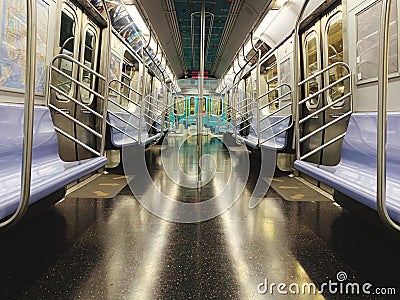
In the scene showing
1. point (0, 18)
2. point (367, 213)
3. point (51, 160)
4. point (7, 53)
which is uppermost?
point (0, 18)

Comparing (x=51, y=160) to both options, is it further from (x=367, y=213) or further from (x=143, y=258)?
(x=367, y=213)

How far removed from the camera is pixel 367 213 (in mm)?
2396

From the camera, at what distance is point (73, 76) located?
13.0 ft

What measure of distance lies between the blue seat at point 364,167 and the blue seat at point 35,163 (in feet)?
4.75

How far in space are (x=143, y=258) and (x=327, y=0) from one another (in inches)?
142

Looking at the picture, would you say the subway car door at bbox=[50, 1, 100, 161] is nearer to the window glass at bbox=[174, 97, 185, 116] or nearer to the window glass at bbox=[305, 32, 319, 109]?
the window glass at bbox=[305, 32, 319, 109]

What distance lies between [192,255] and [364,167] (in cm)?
134

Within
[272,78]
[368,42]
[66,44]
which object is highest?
[272,78]

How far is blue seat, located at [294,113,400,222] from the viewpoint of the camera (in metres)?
1.49

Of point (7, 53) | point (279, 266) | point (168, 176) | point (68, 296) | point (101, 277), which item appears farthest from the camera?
point (168, 176)

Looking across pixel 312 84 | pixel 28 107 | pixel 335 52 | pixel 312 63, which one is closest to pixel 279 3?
pixel 312 63

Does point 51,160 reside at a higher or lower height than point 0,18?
lower

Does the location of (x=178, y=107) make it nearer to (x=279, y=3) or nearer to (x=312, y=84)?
Result: (x=279, y=3)

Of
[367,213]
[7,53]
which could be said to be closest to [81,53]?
[7,53]
